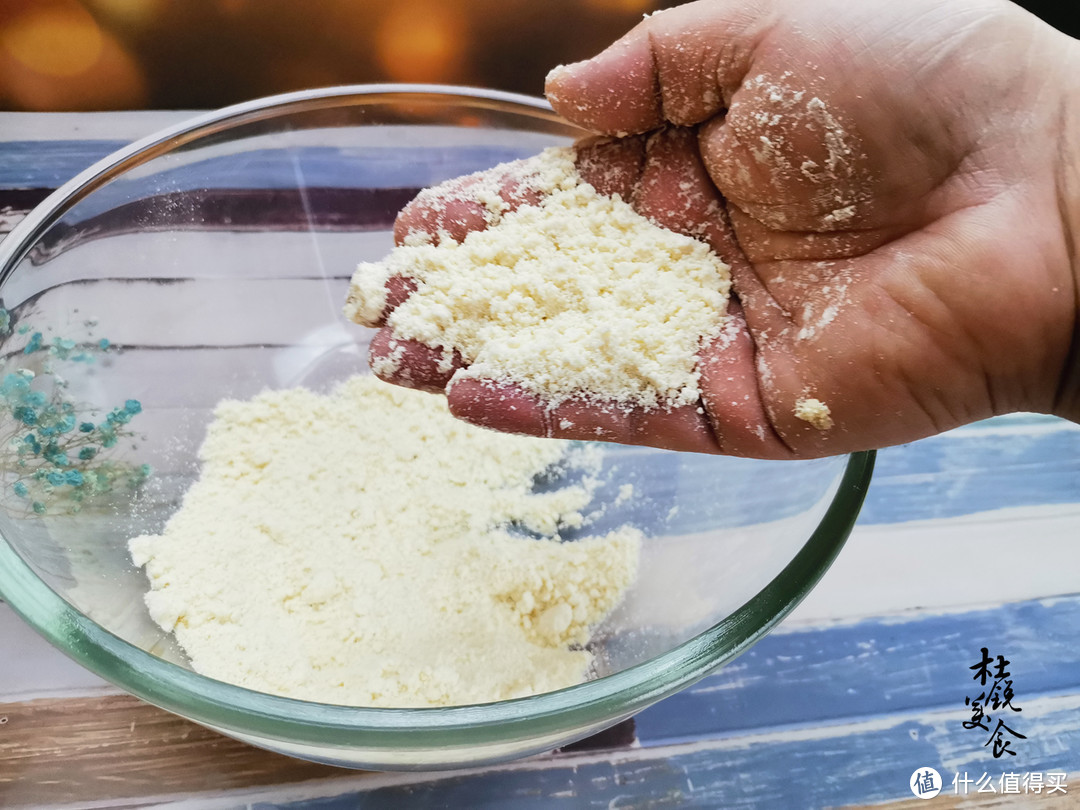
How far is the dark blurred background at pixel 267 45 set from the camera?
1.41 meters

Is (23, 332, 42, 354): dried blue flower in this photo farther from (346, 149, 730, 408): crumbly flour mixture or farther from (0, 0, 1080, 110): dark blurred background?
(0, 0, 1080, 110): dark blurred background

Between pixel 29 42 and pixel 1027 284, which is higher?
pixel 29 42

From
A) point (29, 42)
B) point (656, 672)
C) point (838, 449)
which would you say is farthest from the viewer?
point (29, 42)

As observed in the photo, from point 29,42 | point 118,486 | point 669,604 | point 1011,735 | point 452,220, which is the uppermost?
point 29,42

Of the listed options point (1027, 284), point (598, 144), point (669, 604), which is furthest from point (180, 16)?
point (1027, 284)

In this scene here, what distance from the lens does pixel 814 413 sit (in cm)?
83

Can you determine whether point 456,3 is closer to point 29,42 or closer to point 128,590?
point 29,42

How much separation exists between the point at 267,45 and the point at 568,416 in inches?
42.8

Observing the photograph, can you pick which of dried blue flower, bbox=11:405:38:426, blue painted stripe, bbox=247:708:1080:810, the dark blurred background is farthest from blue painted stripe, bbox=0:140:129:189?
blue painted stripe, bbox=247:708:1080:810

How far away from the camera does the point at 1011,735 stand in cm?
104

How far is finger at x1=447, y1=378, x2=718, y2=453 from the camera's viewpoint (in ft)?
2.78

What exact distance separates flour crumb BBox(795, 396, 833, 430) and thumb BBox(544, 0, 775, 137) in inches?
14.4

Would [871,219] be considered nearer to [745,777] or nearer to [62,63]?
[745,777]

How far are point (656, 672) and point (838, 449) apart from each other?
0.31 m
